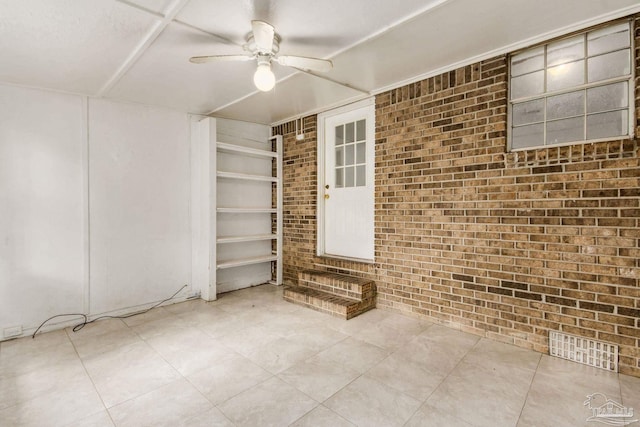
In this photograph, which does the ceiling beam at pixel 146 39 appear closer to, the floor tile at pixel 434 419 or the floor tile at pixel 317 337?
the floor tile at pixel 317 337

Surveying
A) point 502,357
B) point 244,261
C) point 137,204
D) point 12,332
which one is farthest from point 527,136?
point 12,332

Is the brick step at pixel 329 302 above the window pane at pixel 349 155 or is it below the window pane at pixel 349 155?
below

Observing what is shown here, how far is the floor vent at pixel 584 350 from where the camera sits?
2424mm

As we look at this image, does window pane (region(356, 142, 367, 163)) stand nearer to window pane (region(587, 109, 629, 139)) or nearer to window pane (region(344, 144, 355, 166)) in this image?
window pane (region(344, 144, 355, 166))

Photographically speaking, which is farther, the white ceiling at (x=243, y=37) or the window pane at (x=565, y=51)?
the window pane at (x=565, y=51)

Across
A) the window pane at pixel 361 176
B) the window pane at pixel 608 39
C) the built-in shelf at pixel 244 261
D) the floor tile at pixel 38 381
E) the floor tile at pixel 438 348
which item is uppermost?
the window pane at pixel 608 39

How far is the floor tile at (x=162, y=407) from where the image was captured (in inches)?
75.3

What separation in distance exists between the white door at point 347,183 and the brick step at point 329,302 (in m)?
0.68

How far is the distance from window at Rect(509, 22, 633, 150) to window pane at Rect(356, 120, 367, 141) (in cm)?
179

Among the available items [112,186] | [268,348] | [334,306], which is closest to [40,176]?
[112,186]

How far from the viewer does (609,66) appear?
2465mm

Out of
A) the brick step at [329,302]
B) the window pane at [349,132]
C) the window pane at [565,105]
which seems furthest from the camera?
the window pane at [349,132]

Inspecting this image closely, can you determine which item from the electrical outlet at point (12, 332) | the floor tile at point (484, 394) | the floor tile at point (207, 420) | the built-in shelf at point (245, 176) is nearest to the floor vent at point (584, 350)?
the floor tile at point (484, 394)

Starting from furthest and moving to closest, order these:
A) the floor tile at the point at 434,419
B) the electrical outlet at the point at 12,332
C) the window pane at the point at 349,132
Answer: the window pane at the point at 349,132, the electrical outlet at the point at 12,332, the floor tile at the point at 434,419
